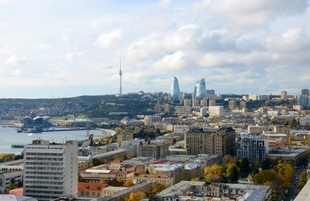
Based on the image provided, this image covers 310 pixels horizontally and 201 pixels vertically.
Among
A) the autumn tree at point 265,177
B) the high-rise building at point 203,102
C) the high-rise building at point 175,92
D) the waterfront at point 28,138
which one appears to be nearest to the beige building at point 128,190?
the autumn tree at point 265,177

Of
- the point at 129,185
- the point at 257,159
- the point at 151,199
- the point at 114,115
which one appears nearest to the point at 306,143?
the point at 257,159

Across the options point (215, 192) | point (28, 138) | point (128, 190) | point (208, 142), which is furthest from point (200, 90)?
point (128, 190)

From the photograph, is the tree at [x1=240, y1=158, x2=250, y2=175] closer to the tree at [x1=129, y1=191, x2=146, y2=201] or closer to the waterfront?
the tree at [x1=129, y1=191, x2=146, y2=201]

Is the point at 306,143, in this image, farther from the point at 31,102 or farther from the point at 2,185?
the point at 31,102

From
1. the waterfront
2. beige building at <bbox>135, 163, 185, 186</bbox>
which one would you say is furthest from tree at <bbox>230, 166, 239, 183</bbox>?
the waterfront

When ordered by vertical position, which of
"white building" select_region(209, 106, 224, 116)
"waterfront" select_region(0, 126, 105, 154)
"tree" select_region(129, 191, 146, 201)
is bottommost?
"waterfront" select_region(0, 126, 105, 154)
